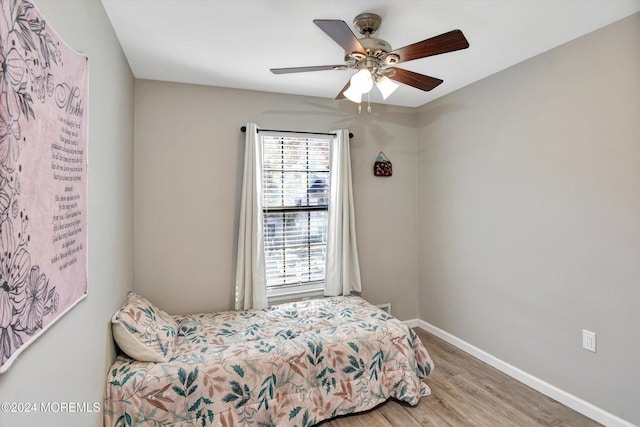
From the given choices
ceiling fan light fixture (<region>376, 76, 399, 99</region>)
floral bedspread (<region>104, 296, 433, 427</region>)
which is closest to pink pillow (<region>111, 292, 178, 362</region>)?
floral bedspread (<region>104, 296, 433, 427</region>)

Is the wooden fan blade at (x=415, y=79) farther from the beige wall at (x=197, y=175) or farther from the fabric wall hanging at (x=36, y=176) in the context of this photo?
the fabric wall hanging at (x=36, y=176)

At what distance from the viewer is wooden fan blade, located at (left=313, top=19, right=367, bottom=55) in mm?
1502

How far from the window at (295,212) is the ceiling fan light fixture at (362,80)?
1288 mm

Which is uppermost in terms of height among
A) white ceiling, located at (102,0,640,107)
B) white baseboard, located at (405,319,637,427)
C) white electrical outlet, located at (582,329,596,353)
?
white ceiling, located at (102,0,640,107)

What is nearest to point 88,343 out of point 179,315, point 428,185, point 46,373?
point 46,373

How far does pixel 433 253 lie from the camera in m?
3.57

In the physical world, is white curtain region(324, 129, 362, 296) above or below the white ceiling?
below

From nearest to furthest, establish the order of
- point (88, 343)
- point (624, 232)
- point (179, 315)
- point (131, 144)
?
1. point (88, 343)
2. point (624, 232)
3. point (131, 144)
4. point (179, 315)

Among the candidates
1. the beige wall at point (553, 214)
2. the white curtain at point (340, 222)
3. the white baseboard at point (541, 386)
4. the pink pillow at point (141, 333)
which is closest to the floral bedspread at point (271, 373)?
the pink pillow at point (141, 333)

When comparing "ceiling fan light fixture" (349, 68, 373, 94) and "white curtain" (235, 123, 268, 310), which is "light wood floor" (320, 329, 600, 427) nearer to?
"white curtain" (235, 123, 268, 310)

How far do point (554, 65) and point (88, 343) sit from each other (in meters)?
3.26

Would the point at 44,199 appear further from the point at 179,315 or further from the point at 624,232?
the point at 624,232

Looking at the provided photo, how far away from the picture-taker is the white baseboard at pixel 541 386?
208 cm

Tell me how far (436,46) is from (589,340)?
212 cm
